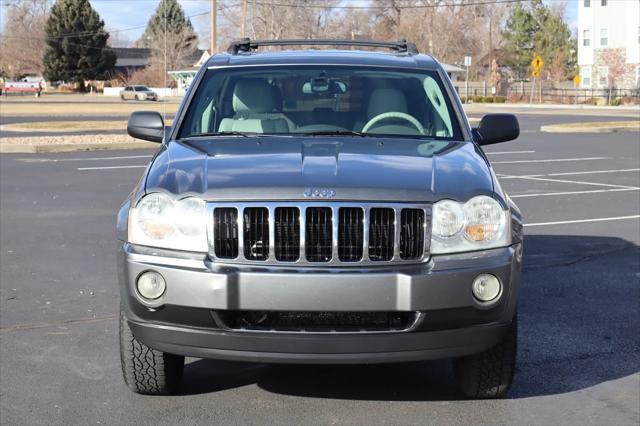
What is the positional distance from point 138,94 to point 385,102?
2762 inches

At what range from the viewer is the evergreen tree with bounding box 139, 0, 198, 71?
104m

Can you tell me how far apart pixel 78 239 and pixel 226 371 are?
15.7ft

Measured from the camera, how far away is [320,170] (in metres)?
4.41

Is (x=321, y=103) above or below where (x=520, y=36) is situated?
below

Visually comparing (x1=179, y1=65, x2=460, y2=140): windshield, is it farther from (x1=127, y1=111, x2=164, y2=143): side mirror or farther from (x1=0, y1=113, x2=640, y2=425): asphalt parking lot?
(x1=0, y1=113, x2=640, y2=425): asphalt parking lot

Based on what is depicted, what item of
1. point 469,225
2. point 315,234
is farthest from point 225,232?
point 469,225

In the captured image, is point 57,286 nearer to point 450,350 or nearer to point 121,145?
point 450,350

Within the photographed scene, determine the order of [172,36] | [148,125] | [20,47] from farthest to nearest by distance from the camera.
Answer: [20,47], [172,36], [148,125]

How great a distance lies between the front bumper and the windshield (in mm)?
1451

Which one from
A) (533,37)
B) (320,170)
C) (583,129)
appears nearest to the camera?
(320,170)

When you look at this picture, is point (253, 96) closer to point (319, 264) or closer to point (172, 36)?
point (319, 264)

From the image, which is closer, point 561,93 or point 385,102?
point 385,102

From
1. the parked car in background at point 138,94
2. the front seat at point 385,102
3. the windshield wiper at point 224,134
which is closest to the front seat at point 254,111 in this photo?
the windshield wiper at point 224,134

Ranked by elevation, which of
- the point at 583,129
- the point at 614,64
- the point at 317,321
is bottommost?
the point at 317,321
